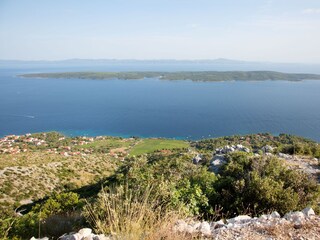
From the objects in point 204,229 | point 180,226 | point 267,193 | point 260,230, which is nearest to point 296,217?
point 260,230

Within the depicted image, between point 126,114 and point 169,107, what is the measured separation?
86.2 feet

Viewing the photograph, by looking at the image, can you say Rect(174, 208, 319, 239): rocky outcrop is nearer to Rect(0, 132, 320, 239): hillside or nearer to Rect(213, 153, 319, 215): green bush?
Rect(0, 132, 320, 239): hillside

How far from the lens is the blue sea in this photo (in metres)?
102

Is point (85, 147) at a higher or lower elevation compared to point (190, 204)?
lower

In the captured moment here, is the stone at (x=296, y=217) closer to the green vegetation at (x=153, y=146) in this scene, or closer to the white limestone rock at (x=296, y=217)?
the white limestone rock at (x=296, y=217)

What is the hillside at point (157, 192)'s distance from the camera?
384cm

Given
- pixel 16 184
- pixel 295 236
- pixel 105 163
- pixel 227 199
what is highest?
pixel 295 236

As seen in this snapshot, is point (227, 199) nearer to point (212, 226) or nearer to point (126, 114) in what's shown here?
point (212, 226)

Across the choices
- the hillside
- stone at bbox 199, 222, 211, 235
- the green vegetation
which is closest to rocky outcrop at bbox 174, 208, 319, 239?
stone at bbox 199, 222, 211, 235

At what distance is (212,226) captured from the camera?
4.97 meters

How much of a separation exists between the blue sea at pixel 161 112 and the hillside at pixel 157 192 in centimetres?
7018

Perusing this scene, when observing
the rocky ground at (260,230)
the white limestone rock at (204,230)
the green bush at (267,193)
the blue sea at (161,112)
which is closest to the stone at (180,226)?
the rocky ground at (260,230)

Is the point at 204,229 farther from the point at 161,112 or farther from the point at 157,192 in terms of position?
the point at 161,112

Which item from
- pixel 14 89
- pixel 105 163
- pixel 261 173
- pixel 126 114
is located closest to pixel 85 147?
pixel 105 163
